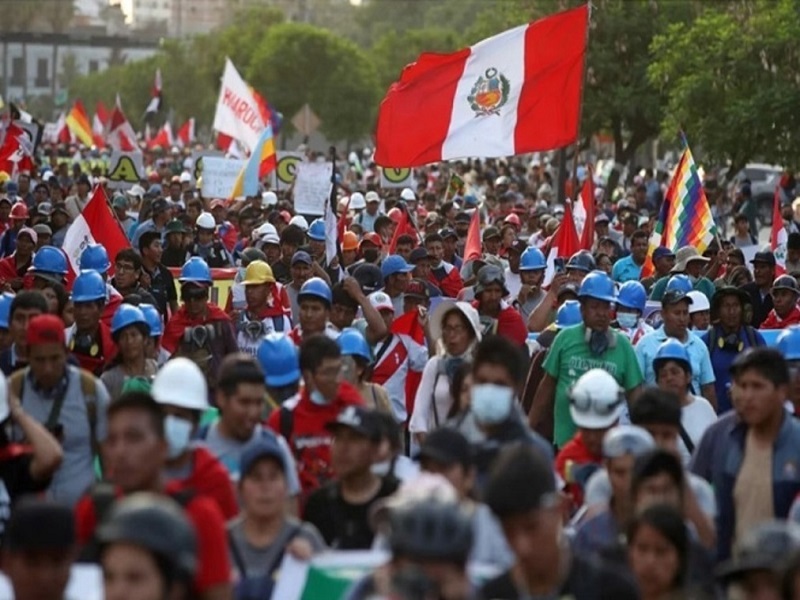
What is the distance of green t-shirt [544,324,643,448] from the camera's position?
38.0 ft

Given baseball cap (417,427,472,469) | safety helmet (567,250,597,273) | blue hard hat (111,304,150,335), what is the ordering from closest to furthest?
baseball cap (417,427,472,469)
blue hard hat (111,304,150,335)
safety helmet (567,250,597,273)

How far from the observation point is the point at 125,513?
562 cm

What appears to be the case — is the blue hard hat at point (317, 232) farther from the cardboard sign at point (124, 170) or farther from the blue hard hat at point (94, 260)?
the cardboard sign at point (124, 170)

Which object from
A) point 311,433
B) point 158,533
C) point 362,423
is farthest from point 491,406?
point 158,533

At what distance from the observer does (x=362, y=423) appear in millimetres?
8273

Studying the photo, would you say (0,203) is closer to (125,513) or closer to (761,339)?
(761,339)

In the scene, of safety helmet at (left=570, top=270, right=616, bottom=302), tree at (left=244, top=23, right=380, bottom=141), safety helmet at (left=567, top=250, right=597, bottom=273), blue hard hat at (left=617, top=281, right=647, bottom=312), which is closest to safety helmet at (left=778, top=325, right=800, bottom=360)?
safety helmet at (left=570, top=270, right=616, bottom=302)

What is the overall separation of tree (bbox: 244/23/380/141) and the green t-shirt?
67.4m

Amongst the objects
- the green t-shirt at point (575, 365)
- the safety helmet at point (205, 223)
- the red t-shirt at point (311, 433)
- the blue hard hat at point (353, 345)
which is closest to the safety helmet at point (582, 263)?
the green t-shirt at point (575, 365)

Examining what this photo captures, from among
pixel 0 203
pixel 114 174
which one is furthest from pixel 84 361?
pixel 114 174

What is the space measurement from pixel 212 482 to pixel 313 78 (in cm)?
7312

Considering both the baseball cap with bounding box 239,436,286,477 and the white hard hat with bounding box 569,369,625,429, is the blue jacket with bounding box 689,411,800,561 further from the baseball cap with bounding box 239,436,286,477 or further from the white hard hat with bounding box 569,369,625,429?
the baseball cap with bounding box 239,436,286,477

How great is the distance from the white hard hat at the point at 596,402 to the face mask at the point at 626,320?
5.47 metres

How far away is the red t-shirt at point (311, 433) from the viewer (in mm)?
9330
